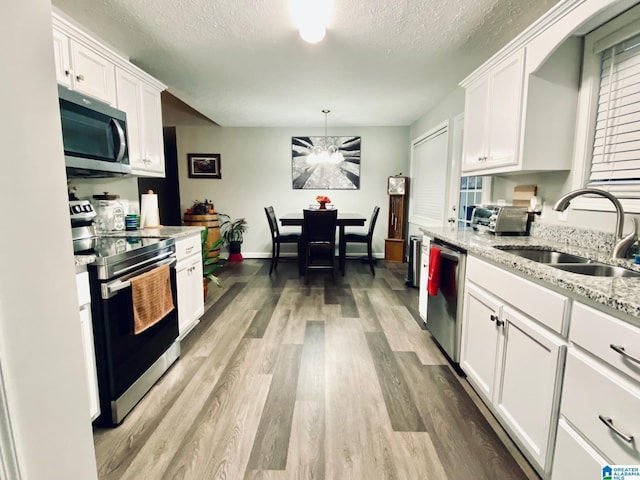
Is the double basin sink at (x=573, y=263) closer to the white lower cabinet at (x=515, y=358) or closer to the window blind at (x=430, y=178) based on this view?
the white lower cabinet at (x=515, y=358)

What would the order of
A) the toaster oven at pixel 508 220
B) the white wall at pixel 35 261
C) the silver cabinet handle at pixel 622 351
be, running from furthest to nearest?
Result: the toaster oven at pixel 508 220 < the silver cabinet handle at pixel 622 351 < the white wall at pixel 35 261

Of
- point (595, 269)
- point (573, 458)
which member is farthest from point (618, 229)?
point (573, 458)

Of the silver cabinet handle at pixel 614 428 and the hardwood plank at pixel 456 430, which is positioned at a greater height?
the silver cabinet handle at pixel 614 428

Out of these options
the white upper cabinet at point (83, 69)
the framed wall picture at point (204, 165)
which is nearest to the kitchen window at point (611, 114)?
the white upper cabinet at point (83, 69)

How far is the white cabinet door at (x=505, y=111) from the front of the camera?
1.86 meters

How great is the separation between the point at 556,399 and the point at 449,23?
7.56 feet

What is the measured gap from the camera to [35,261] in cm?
54

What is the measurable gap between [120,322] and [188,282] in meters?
0.87

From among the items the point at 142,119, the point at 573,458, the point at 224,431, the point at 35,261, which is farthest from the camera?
the point at 142,119

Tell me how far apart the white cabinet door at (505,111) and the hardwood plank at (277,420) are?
1968 mm

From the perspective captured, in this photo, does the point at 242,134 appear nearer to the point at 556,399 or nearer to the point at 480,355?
the point at 480,355

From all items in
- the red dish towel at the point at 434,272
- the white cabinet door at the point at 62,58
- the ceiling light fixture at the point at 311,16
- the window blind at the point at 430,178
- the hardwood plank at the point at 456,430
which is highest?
the ceiling light fixture at the point at 311,16

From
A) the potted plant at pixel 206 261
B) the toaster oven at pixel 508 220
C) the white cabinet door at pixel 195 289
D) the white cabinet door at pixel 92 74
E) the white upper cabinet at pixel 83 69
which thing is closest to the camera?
the white upper cabinet at pixel 83 69

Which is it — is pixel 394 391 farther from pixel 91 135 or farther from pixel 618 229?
pixel 91 135
